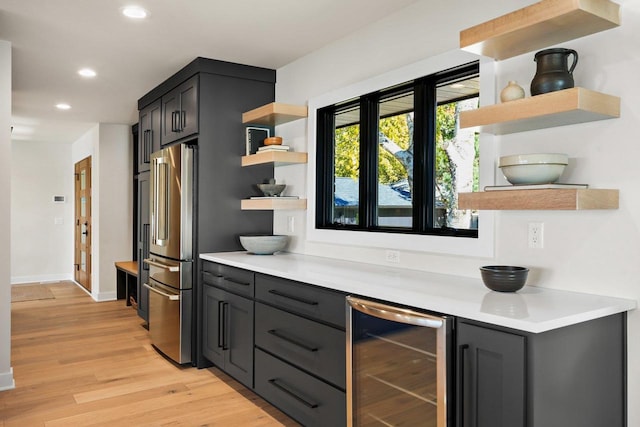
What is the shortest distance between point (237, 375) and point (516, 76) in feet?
8.04

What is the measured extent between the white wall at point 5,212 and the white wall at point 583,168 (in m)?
2.60

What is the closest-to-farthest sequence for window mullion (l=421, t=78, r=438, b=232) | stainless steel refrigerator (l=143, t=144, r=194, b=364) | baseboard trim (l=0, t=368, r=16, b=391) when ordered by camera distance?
window mullion (l=421, t=78, r=438, b=232), baseboard trim (l=0, t=368, r=16, b=391), stainless steel refrigerator (l=143, t=144, r=194, b=364)

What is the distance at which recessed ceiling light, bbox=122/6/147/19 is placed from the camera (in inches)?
114

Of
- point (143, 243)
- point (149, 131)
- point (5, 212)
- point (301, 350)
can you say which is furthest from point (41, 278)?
point (301, 350)

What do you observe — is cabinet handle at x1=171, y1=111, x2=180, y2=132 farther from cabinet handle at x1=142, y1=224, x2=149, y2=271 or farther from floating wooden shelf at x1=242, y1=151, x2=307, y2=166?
cabinet handle at x1=142, y1=224, x2=149, y2=271

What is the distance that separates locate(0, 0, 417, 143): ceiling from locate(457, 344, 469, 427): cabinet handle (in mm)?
1964

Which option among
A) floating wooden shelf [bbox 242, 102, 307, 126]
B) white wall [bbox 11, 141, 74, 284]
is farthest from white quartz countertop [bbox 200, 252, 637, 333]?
white wall [bbox 11, 141, 74, 284]

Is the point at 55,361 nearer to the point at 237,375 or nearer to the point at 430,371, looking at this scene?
the point at 237,375

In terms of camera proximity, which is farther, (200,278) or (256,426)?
(200,278)

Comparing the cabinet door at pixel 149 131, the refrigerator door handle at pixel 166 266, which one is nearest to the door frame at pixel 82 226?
the cabinet door at pixel 149 131

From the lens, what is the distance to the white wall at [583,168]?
1898 millimetres

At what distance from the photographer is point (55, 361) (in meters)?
4.09

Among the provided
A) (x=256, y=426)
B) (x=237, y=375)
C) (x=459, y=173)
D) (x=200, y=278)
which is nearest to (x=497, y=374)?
(x=459, y=173)

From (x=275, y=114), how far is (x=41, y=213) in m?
6.50
